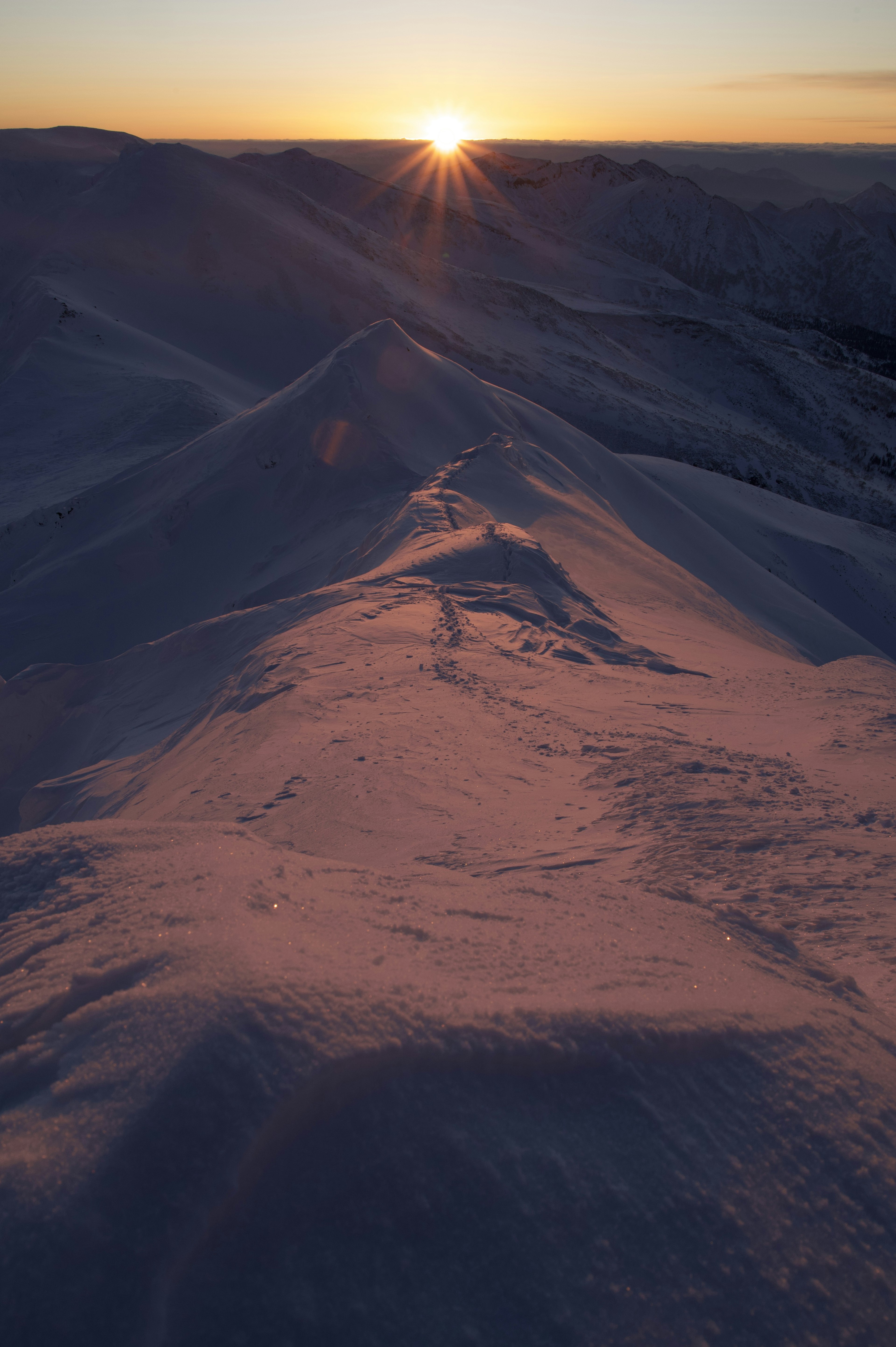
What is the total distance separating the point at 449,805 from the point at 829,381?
53.0 m

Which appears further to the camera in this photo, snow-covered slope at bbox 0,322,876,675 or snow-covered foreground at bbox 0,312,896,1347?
snow-covered slope at bbox 0,322,876,675

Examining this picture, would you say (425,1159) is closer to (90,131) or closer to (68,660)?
(68,660)

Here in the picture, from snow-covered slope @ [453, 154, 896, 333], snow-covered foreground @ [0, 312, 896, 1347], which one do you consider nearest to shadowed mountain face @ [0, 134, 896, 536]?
snow-covered foreground @ [0, 312, 896, 1347]

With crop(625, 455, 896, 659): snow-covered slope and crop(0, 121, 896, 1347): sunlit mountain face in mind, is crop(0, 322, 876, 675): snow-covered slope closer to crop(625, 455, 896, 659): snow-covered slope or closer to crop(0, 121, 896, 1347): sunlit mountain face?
crop(0, 121, 896, 1347): sunlit mountain face

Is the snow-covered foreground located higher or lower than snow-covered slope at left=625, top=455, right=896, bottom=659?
higher

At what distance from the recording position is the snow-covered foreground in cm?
133

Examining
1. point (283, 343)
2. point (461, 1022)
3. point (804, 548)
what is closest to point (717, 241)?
point (283, 343)

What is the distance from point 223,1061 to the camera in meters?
1.49

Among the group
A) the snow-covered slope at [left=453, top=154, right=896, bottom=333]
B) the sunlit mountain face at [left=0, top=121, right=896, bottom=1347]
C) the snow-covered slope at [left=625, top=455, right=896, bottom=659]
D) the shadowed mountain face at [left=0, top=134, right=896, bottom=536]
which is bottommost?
the snow-covered slope at [left=625, top=455, right=896, bottom=659]

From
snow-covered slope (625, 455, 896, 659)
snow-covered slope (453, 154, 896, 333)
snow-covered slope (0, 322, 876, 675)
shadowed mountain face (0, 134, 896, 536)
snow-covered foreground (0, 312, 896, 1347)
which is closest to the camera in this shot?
snow-covered foreground (0, 312, 896, 1347)

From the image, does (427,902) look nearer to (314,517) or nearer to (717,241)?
(314,517)

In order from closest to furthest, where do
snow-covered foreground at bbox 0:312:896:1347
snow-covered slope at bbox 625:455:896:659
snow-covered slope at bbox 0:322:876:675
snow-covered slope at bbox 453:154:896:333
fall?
snow-covered foreground at bbox 0:312:896:1347 → snow-covered slope at bbox 0:322:876:675 → snow-covered slope at bbox 625:455:896:659 → snow-covered slope at bbox 453:154:896:333

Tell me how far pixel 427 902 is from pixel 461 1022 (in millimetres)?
750

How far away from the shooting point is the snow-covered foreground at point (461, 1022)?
1.33m
